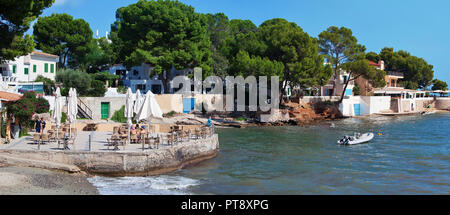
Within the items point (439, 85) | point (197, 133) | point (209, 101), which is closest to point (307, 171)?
point (197, 133)

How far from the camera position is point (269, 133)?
42406 mm

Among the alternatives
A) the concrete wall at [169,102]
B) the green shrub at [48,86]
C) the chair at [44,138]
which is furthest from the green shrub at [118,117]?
the chair at [44,138]

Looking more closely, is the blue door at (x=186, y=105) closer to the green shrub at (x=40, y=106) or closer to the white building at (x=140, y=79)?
the white building at (x=140, y=79)

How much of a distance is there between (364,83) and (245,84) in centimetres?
3959

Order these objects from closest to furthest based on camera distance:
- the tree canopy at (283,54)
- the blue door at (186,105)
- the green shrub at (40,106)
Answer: the green shrub at (40,106)
the tree canopy at (283,54)
the blue door at (186,105)

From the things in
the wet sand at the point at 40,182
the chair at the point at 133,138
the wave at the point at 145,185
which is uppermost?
the chair at the point at 133,138

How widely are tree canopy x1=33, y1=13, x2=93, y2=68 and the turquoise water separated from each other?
1268 inches

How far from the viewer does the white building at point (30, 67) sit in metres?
45.3

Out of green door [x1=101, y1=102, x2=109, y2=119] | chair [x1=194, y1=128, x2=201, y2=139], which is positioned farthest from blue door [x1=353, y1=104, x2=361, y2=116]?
chair [x1=194, y1=128, x2=201, y2=139]

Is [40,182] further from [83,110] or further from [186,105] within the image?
[186,105]

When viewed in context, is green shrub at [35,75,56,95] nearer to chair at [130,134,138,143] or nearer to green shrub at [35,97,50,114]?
green shrub at [35,97,50,114]

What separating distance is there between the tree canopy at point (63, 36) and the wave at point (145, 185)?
4368cm

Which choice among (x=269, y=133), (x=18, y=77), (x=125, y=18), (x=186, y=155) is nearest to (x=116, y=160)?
(x=186, y=155)
